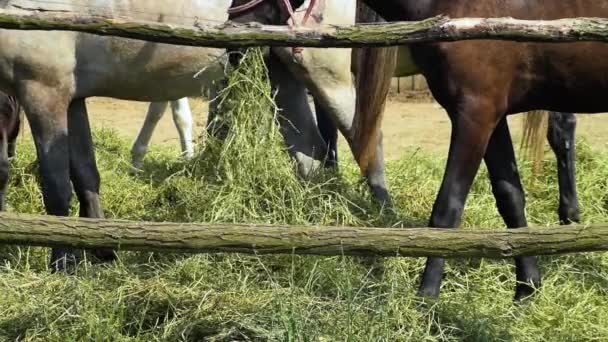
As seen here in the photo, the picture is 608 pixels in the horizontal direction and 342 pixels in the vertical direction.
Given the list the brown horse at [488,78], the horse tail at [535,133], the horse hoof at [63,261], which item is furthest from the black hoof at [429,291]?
the horse tail at [535,133]

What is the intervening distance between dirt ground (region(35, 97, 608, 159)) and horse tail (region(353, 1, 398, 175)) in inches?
116

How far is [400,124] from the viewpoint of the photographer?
1053 cm

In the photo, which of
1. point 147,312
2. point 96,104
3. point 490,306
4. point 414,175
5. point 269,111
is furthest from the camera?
point 96,104

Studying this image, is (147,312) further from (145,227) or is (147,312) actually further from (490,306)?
(490,306)

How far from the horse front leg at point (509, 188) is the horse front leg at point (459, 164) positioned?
42 cm

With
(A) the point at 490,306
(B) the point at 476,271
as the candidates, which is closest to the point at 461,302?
(A) the point at 490,306

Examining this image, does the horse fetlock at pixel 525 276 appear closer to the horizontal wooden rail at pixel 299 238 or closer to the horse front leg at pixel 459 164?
the horse front leg at pixel 459 164

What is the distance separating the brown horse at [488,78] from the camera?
180 inches

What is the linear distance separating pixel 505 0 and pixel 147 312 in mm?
1948

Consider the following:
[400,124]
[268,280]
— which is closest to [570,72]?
[268,280]

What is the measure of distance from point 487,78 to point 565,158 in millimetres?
2308

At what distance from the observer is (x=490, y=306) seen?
489 cm

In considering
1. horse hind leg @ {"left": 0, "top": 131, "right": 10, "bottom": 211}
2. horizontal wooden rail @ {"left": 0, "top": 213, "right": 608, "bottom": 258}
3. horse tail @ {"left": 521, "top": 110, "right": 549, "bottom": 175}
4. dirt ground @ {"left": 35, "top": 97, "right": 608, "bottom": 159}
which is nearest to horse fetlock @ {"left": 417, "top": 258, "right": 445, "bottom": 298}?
horizontal wooden rail @ {"left": 0, "top": 213, "right": 608, "bottom": 258}

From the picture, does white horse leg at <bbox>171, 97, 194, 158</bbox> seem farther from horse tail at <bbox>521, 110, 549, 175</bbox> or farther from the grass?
horse tail at <bbox>521, 110, 549, 175</bbox>
